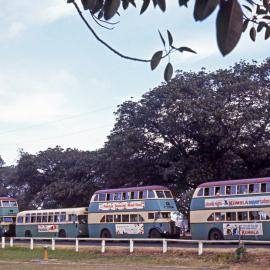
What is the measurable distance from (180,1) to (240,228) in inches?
962

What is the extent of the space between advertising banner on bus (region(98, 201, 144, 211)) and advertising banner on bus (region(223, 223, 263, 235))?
567 cm

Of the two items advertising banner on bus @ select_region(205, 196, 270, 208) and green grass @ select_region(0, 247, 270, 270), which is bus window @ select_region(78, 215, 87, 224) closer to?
green grass @ select_region(0, 247, 270, 270)

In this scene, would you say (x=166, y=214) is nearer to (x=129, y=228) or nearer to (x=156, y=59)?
(x=129, y=228)

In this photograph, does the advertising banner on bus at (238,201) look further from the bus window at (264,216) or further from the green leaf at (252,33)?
the green leaf at (252,33)

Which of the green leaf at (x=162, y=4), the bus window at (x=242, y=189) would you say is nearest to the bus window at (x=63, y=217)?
the bus window at (x=242, y=189)

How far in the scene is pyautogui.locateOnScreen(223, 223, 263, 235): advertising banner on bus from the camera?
25.0 meters

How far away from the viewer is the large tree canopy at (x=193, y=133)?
32250mm

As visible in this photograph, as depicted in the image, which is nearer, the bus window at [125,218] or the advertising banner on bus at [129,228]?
the advertising banner on bus at [129,228]

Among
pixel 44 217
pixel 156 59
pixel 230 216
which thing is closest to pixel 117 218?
pixel 44 217

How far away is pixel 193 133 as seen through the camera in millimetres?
33906

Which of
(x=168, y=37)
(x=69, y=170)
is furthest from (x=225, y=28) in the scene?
(x=69, y=170)

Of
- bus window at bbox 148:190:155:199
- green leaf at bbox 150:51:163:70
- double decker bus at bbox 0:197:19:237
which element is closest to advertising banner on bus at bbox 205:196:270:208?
bus window at bbox 148:190:155:199

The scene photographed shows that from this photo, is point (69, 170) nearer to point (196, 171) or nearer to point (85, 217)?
point (85, 217)

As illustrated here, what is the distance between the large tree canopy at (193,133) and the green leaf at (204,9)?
30.5 m
